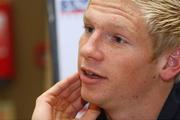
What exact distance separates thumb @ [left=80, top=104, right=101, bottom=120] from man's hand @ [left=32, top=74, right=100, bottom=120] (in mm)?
14

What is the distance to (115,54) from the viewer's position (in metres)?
1.40

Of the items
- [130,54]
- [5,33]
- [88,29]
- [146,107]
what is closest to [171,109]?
[146,107]

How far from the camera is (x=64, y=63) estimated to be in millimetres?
2055

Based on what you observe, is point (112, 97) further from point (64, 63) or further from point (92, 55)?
point (64, 63)

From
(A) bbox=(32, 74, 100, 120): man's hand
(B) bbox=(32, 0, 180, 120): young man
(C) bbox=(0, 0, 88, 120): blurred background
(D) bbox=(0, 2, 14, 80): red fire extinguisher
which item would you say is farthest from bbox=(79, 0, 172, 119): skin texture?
(D) bbox=(0, 2, 14, 80): red fire extinguisher

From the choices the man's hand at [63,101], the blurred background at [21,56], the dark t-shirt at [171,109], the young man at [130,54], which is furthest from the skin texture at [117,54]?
the blurred background at [21,56]

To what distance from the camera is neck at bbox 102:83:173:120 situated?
1489mm

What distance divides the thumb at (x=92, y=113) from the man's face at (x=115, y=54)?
0.57 ft

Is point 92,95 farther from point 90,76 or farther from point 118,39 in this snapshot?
point 118,39

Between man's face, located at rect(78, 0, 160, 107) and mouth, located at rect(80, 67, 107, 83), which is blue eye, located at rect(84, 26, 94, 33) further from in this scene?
mouth, located at rect(80, 67, 107, 83)

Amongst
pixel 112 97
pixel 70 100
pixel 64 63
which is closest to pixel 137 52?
pixel 112 97

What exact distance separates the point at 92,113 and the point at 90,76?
0.23 metres

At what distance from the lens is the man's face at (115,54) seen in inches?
54.7

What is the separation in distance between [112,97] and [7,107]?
9.05 feet
